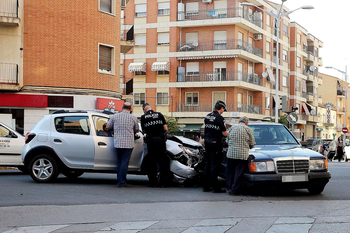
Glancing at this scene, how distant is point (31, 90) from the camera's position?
80.2 feet

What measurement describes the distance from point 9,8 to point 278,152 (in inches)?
720

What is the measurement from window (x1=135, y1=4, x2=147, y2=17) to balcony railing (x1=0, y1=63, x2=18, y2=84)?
28022 millimetres

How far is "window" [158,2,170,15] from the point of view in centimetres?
5000

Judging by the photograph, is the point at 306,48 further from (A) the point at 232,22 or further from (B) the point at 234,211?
(B) the point at 234,211

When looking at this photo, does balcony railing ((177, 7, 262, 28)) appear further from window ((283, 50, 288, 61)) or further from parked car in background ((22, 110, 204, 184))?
parked car in background ((22, 110, 204, 184))

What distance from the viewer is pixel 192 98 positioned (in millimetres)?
49562

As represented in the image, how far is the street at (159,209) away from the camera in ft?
22.7

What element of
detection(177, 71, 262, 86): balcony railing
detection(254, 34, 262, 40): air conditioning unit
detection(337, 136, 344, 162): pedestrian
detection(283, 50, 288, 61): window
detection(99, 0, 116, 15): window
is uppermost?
detection(254, 34, 262, 40): air conditioning unit

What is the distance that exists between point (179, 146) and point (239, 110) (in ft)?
122

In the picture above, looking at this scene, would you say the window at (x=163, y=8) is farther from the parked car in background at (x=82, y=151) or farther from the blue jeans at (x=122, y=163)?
the blue jeans at (x=122, y=163)

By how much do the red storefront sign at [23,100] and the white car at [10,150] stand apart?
30.5 feet

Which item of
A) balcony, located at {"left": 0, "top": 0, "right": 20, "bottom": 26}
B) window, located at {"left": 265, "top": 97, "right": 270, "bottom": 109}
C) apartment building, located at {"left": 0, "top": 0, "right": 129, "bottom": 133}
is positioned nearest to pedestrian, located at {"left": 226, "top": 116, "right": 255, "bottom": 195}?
apartment building, located at {"left": 0, "top": 0, "right": 129, "bottom": 133}

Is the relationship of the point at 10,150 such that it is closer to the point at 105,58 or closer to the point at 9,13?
the point at 9,13

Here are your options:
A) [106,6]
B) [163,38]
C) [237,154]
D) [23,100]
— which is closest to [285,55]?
[163,38]
